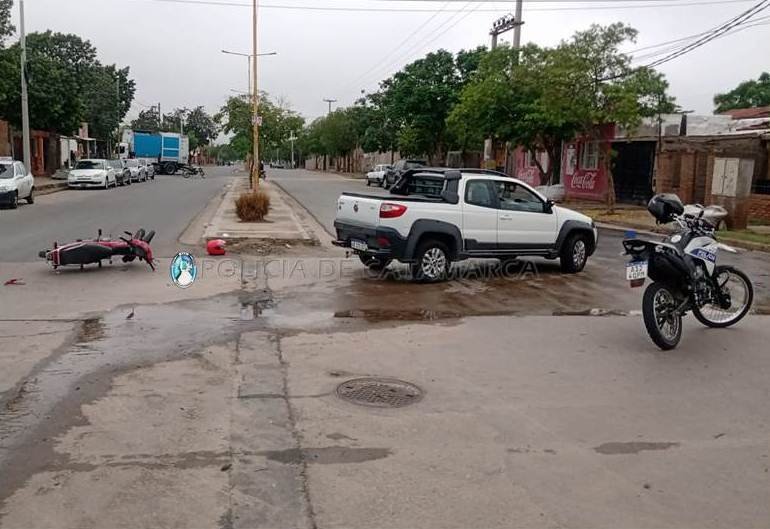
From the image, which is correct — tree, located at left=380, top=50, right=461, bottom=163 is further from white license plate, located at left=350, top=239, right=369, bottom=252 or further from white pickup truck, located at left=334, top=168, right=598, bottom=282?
white license plate, located at left=350, top=239, right=369, bottom=252

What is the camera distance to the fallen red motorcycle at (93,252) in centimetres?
1066

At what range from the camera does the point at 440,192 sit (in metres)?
11.4

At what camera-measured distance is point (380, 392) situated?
5871 mm

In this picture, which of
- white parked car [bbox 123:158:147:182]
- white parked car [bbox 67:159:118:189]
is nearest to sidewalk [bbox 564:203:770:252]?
white parked car [bbox 67:159:118:189]

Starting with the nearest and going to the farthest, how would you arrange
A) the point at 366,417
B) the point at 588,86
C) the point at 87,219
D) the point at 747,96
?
the point at 366,417, the point at 87,219, the point at 588,86, the point at 747,96

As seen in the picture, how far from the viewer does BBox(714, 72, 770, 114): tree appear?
53875mm

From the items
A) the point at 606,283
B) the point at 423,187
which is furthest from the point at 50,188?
the point at 606,283

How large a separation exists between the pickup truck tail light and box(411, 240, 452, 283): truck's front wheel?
24.6 inches

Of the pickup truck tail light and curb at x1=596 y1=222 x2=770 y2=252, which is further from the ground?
the pickup truck tail light

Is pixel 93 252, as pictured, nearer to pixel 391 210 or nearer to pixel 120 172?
pixel 391 210

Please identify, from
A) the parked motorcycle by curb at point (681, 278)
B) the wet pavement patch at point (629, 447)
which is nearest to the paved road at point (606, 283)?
the parked motorcycle by curb at point (681, 278)

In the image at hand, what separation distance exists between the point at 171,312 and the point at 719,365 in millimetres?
5867

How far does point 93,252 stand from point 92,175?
1084 inches

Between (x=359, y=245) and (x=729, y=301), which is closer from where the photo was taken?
(x=729, y=301)
